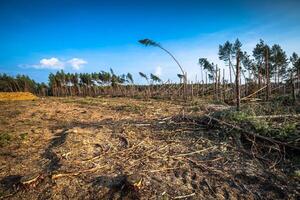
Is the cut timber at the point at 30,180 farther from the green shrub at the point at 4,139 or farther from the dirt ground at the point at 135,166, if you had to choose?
the green shrub at the point at 4,139

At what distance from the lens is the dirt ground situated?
3131mm

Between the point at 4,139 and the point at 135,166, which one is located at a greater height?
the point at 4,139

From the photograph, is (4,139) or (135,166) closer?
(135,166)

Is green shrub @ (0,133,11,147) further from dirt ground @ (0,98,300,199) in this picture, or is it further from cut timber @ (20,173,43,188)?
cut timber @ (20,173,43,188)

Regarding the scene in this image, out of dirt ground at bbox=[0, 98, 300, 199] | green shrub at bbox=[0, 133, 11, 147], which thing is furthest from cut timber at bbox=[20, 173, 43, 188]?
green shrub at bbox=[0, 133, 11, 147]

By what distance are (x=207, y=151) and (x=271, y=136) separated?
153 centimetres

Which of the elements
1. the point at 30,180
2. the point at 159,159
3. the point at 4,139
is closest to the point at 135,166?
the point at 159,159

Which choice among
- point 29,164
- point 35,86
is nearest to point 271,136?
point 29,164

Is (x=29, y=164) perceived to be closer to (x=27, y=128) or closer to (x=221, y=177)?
(x=27, y=128)

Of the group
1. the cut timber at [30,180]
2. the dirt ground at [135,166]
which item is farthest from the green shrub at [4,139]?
the cut timber at [30,180]

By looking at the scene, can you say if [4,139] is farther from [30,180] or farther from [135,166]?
[135,166]

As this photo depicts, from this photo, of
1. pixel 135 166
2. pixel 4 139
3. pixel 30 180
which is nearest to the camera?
pixel 30 180

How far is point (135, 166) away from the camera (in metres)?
3.93

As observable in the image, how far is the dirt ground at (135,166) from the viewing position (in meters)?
3.13
